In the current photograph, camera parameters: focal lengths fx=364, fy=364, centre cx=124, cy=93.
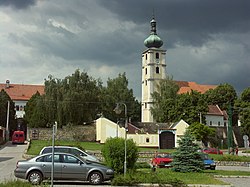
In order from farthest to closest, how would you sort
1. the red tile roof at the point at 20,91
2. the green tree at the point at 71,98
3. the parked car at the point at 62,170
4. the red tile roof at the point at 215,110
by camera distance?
the red tile roof at the point at 20,91 < the red tile roof at the point at 215,110 < the green tree at the point at 71,98 < the parked car at the point at 62,170

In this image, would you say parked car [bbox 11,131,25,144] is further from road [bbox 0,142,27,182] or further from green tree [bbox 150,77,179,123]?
green tree [bbox 150,77,179,123]

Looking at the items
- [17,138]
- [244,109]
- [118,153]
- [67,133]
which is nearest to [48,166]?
[118,153]

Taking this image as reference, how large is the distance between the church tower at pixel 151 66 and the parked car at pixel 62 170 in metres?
76.7

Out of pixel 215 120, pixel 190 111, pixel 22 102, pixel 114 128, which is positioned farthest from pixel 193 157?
pixel 22 102

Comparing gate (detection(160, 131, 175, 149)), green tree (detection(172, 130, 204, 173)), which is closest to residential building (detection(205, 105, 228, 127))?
gate (detection(160, 131, 175, 149))

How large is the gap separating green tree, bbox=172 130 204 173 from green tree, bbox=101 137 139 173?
4772 mm

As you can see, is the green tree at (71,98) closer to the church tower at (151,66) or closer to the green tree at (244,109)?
the green tree at (244,109)

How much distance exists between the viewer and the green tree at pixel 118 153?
20734mm

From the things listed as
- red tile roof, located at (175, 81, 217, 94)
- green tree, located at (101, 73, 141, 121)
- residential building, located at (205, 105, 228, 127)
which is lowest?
residential building, located at (205, 105, 228, 127)

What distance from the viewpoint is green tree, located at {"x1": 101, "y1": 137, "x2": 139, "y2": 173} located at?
20734 mm

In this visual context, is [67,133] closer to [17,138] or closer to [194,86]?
[17,138]

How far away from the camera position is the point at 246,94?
77.2m

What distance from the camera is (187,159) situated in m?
24.9

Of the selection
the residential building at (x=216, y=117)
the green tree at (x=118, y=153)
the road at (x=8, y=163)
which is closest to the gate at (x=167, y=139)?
the road at (x=8, y=163)
